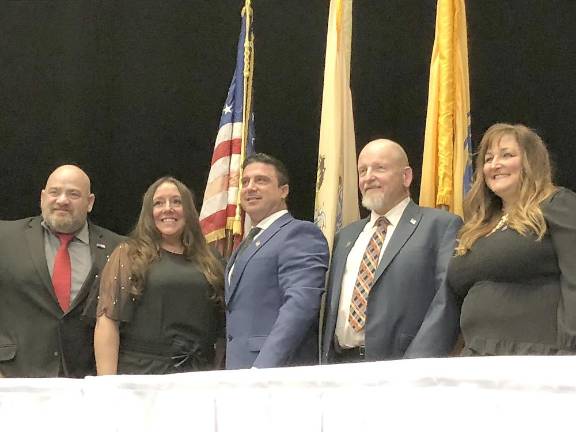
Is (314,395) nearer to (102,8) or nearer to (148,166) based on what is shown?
(148,166)

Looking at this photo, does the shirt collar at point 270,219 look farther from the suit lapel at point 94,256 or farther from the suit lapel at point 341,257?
the suit lapel at point 94,256

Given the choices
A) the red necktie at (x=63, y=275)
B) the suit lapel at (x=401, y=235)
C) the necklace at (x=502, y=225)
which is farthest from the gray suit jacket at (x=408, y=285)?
Answer: the red necktie at (x=63, y=275)

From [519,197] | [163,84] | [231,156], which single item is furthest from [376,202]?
[163,84]

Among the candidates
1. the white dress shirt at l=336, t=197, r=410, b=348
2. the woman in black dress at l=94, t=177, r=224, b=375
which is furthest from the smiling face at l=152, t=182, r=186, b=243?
the white dress shirt at l=336, t=197, r=410, b=348

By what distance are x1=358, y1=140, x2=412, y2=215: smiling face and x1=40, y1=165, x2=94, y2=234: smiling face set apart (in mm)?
1154

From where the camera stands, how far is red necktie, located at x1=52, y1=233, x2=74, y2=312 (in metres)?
3.25

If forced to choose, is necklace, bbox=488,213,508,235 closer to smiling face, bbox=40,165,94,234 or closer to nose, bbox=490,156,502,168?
nose, bbox=490,156,502,168

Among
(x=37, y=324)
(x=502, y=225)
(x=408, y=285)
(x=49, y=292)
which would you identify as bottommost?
(x=37, y=324)

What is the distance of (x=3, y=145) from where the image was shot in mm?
4336

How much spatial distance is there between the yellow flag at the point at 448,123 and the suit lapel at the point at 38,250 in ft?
4.82

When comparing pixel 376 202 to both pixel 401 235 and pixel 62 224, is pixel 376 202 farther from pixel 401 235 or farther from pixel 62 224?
pixel 62 224

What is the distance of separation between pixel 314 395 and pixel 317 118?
2.86 m

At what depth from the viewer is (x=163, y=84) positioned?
4.41 metres

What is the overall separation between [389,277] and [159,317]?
871 millimetres
